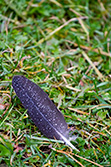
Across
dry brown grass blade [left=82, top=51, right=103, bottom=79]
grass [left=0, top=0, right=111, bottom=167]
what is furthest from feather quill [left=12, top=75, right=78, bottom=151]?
dry brown grass blade [left=82, top=51, right=103, bottom=79]

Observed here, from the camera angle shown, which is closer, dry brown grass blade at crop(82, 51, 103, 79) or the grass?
the grass

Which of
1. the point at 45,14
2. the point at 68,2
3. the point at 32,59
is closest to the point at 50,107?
the point at 32,59

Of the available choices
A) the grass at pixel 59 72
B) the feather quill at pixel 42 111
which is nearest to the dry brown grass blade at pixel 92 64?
the grass at pixel 59 72

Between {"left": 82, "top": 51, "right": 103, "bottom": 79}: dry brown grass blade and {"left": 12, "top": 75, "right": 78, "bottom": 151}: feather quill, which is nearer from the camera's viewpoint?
{"left": 12, "top": 75, "right": 78, "bottom": 151}: feather quill

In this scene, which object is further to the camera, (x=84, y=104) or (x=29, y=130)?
(x=84, y=104)

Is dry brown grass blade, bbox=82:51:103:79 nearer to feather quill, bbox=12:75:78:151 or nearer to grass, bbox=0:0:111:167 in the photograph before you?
grass, bbox=0:0:111:167

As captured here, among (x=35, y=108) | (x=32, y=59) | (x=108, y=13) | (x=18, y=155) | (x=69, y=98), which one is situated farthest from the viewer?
(x=108, y=13)

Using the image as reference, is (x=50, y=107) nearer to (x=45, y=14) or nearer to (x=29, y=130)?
(x=29, y=130)
